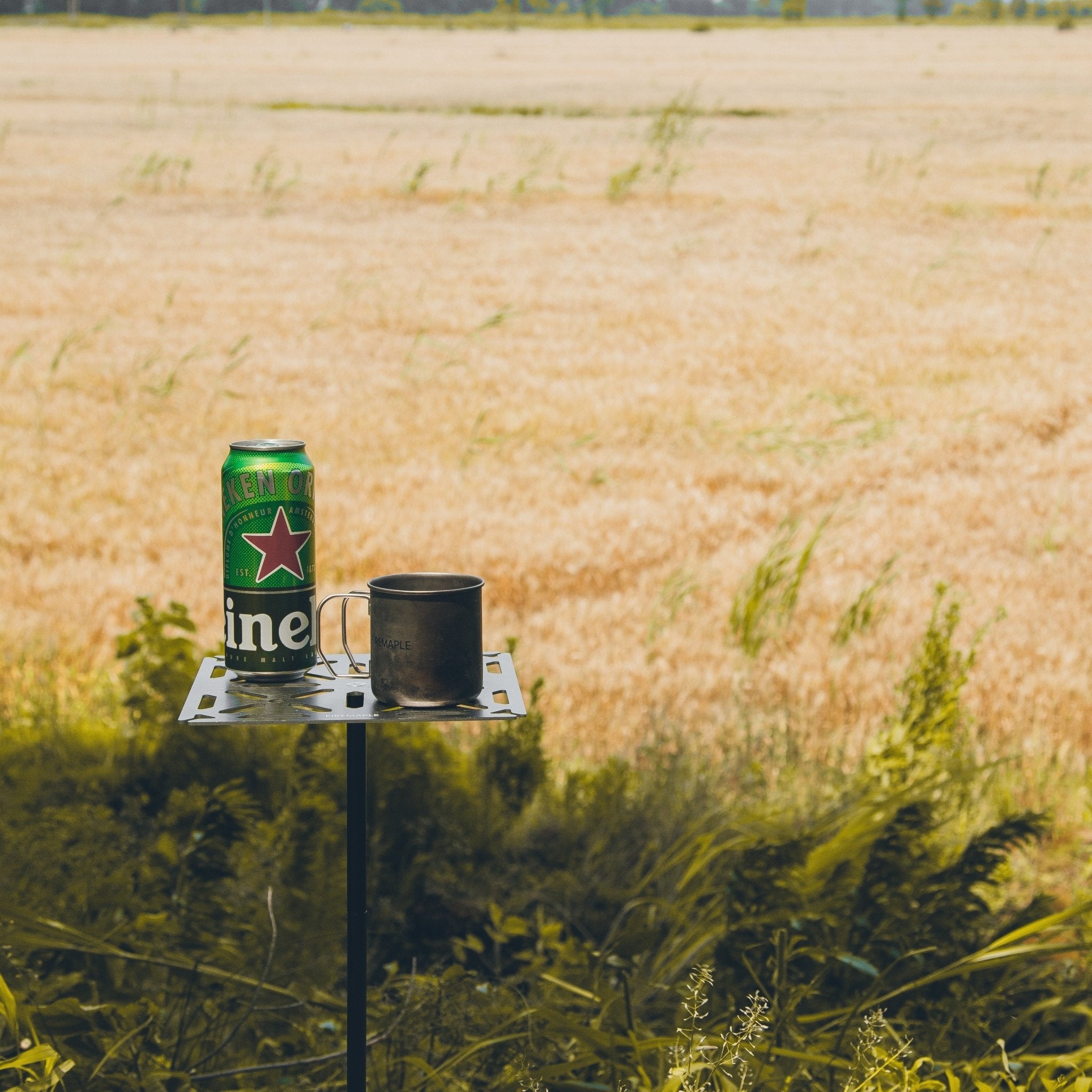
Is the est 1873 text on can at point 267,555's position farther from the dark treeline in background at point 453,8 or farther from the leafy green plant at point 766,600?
the dark treeline in background at point 453,8

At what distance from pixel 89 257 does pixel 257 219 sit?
10.7ft

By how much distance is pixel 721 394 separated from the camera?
8.97m

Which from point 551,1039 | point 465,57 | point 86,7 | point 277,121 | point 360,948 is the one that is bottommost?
point 551,1039

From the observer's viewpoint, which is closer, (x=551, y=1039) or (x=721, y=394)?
(x=551, y=1039)

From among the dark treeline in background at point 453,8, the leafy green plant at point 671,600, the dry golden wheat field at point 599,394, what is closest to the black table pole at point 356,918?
the dry golden wheat field at point 599,394

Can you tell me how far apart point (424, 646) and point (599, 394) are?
280 inches

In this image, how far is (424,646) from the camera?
202 centimetres

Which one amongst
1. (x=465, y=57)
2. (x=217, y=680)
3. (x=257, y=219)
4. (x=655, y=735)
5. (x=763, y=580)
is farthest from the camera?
(x=465, y=57)

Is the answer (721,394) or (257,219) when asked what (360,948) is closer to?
(721,394)

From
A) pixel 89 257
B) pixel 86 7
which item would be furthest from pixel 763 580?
pixel 86 7

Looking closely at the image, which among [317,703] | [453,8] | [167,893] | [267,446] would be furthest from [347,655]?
[453,8]

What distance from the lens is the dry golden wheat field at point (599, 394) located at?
522 cm


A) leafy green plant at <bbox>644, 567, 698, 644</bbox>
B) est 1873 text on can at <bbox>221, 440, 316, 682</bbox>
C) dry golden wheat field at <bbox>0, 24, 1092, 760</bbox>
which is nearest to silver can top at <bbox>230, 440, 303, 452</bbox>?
est 1873 text on can at <bbox>221, 440, 316, 682</bbox>

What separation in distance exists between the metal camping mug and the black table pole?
127 mm
